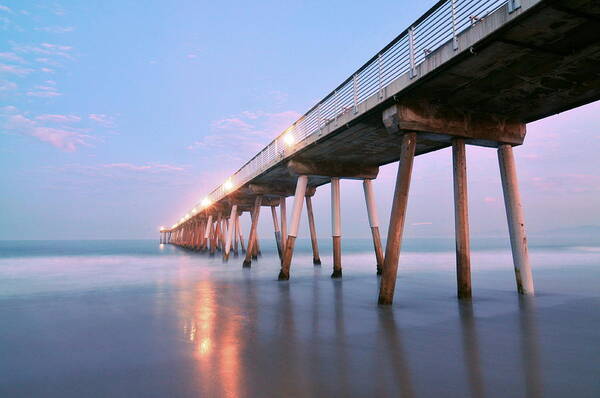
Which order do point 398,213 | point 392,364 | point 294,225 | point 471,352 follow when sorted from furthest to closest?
point 294,225 < point 398,213 < point 471,352 < point 392,364

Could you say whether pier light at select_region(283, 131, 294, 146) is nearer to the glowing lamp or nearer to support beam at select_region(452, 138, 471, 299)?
the glowing lamp

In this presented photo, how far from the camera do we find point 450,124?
10875 mm

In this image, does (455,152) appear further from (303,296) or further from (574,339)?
(303,296)

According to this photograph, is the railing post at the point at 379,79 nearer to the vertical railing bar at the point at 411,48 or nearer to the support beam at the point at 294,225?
the vertical railing bar at the point at 411,48

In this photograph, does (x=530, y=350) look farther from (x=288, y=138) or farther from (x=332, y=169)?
(x=288, y=138)

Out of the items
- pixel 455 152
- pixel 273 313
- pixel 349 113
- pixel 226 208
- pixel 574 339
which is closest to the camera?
pixel 574 339

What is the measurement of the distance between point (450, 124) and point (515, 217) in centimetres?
369

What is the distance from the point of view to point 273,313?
1008cm

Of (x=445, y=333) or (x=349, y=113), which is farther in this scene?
(x=349, y=113)

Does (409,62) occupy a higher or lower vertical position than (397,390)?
higher

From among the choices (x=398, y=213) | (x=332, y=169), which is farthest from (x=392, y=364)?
(x=332, y=169)

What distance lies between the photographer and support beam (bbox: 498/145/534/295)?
11.3 m

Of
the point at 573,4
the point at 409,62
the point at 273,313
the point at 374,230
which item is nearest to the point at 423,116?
the point at 409,62

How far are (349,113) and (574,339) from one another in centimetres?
864
